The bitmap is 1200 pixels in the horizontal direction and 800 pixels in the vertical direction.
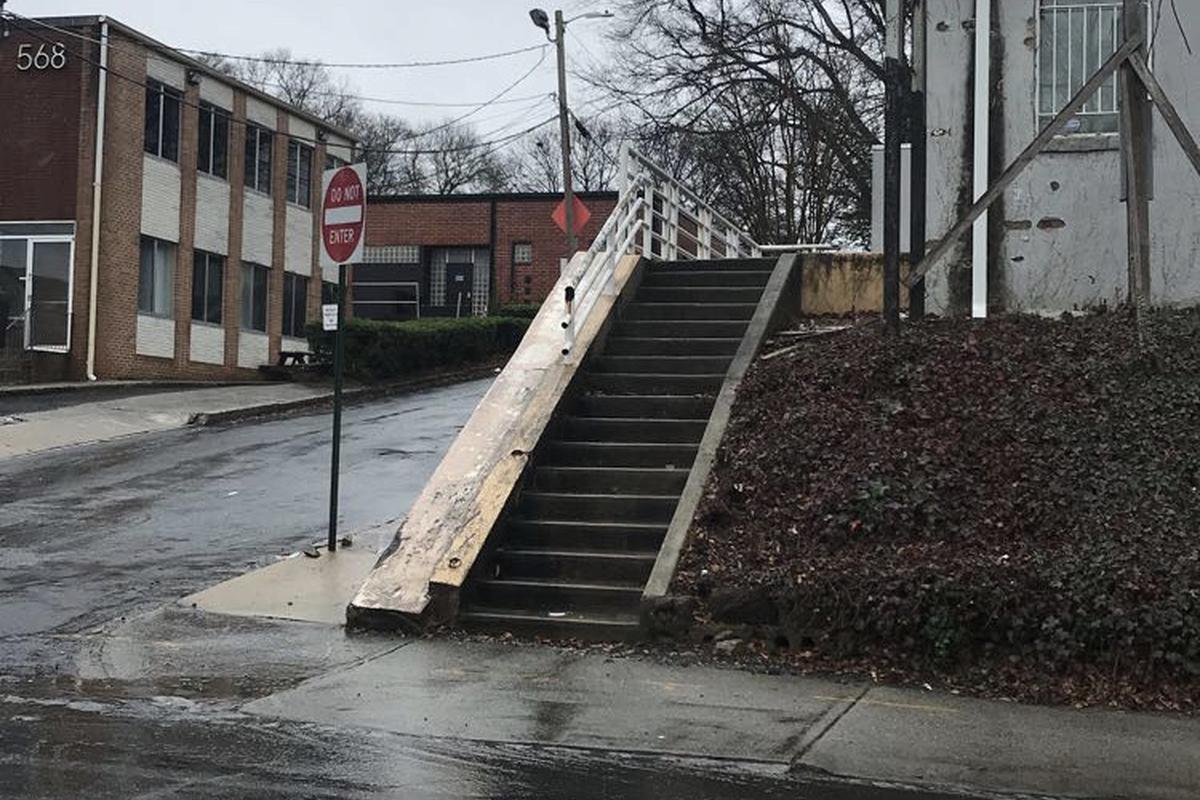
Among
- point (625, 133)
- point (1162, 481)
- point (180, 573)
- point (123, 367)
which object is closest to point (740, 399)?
point (1162, 481)

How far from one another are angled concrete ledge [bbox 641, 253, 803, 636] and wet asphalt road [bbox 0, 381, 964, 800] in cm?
181

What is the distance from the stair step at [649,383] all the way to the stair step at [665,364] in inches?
6.4

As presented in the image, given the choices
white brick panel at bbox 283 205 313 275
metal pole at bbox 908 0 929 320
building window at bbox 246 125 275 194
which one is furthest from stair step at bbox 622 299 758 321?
white brick panel at bbox 283 205 313 275

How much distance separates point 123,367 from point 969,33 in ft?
64.6

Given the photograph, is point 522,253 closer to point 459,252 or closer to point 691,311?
point 459,252

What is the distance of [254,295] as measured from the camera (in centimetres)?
3216

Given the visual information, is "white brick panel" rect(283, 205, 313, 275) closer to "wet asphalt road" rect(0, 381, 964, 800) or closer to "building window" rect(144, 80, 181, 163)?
"building window" rect(144, 80, 181, 163)

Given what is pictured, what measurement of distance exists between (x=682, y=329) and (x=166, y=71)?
19.9 metres

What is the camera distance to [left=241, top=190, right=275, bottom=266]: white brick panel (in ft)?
104

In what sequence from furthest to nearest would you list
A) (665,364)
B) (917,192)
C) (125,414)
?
1. (125,414)
2. (917,192)
3. (665,364)

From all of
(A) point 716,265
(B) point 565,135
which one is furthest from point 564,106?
(A) point 716,265

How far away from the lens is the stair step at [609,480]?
9.60 m

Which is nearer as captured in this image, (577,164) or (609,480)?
(609,480)

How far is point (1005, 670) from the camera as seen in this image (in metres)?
6.95
